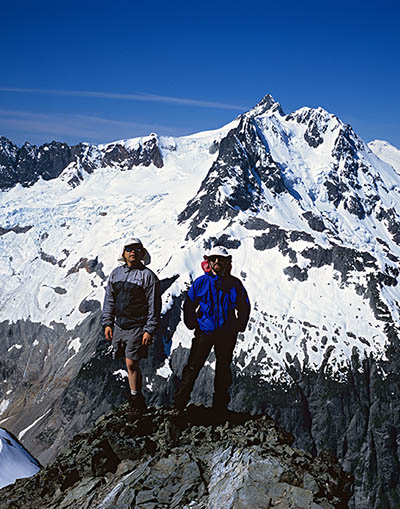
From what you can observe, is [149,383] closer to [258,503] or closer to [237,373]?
[237,373]

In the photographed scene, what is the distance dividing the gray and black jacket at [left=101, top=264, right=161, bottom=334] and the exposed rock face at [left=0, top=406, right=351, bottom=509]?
11.2 feet

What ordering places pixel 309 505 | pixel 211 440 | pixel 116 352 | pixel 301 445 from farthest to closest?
pixel 301 445
pixel 116 352
pixel 211 440
pixel 309 505

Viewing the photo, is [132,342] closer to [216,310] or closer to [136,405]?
[136,405]

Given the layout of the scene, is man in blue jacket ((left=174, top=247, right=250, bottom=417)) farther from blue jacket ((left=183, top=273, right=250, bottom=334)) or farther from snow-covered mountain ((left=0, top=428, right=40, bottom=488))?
snow-covered mountain ((left=0, top=428, right=40, bottom=488))

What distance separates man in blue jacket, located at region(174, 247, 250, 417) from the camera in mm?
14141

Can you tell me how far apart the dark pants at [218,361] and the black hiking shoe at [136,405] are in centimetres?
115

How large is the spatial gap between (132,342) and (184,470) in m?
3.96

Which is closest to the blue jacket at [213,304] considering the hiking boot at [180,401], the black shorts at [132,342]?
the black shorts at [132,342]

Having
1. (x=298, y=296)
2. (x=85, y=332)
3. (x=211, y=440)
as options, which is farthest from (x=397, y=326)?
(x=211, y=440)

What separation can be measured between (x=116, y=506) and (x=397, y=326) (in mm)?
137337

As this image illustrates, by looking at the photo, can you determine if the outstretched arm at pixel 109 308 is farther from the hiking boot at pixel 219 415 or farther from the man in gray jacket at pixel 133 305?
the hiking boot at pixel 219 415

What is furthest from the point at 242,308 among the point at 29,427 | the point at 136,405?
the point at 29,427

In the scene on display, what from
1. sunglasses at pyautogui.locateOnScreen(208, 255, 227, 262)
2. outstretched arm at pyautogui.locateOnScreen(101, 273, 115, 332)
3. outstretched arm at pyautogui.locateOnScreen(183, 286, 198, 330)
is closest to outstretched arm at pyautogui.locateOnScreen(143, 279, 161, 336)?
outstretched arm at pyautogui.locateOnScreen(183, 286, 198, 330)

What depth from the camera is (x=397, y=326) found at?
13450 centimetres
